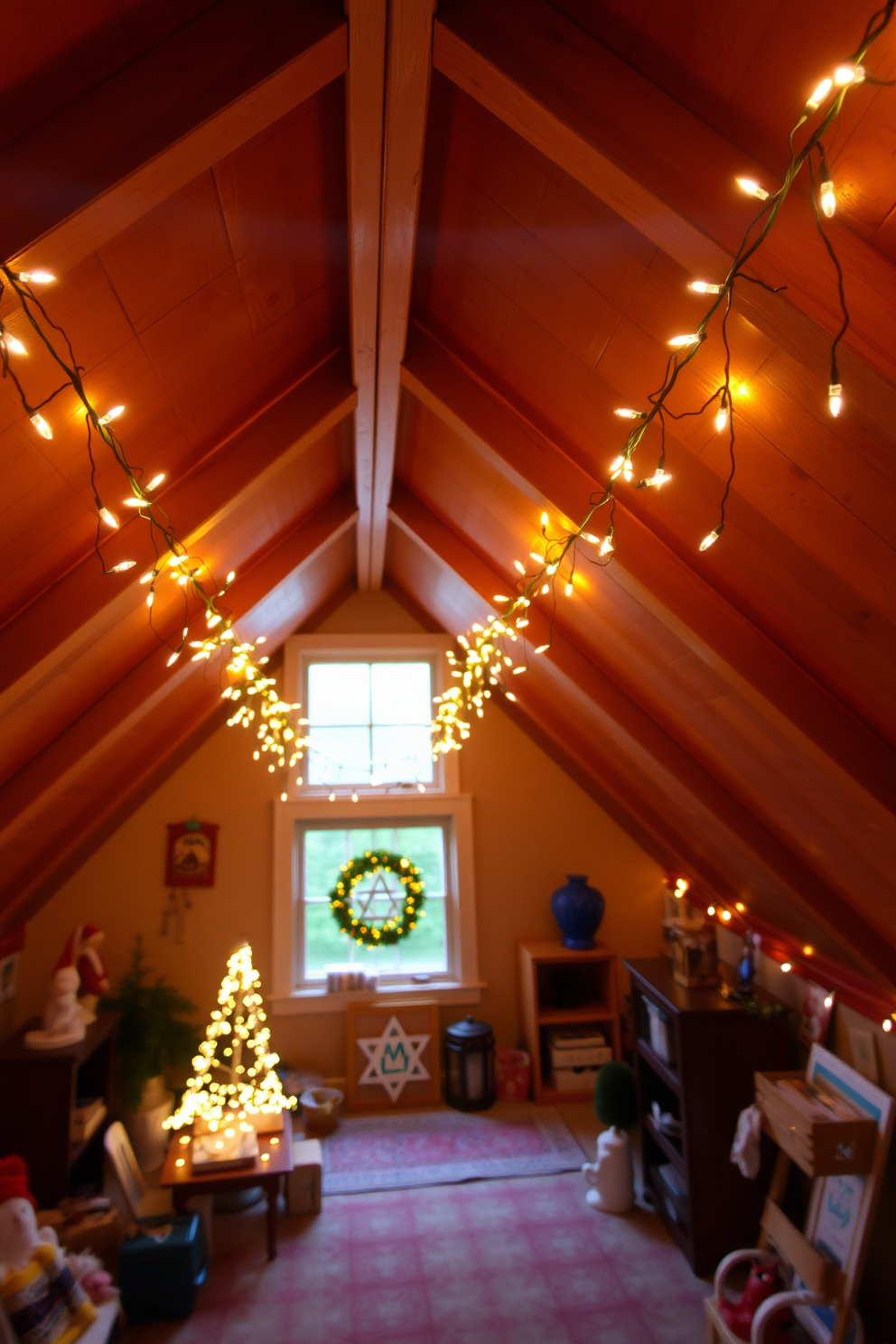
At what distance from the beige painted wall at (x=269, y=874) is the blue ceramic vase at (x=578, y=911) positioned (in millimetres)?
310

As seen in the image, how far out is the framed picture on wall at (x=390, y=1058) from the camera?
498 centimetres

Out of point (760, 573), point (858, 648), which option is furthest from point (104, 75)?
point (858, 648)

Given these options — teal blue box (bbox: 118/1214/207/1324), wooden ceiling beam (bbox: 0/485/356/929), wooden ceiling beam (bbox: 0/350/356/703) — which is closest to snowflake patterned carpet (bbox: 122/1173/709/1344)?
teal blue box (bbox: 118/1214/207/1324)

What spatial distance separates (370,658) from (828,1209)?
3928 mm

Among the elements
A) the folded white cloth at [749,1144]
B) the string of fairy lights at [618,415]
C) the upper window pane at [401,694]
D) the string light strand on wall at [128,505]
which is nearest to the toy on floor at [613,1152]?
the folded white cloth at [749,1144]

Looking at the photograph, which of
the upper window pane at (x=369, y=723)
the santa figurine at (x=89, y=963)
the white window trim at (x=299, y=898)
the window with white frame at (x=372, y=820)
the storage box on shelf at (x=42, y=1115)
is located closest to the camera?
the storage box on shelf at (x=42, y=1115)

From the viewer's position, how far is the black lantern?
190 inches

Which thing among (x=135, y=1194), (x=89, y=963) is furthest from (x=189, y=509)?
(x=135, y=1194)

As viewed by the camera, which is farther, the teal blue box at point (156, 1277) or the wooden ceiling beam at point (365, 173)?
the teal blue box at point (156, 1277)

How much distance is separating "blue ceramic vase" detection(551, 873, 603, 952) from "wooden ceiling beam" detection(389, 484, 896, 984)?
1019mm

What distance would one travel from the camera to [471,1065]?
4.85 m

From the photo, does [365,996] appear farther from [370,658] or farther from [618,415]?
[618,415]

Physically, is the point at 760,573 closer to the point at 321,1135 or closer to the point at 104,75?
the point at 104,75

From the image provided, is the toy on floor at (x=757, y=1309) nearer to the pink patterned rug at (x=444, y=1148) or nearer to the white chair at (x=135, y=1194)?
the pink patterned rug at (x=444, y=1148)
